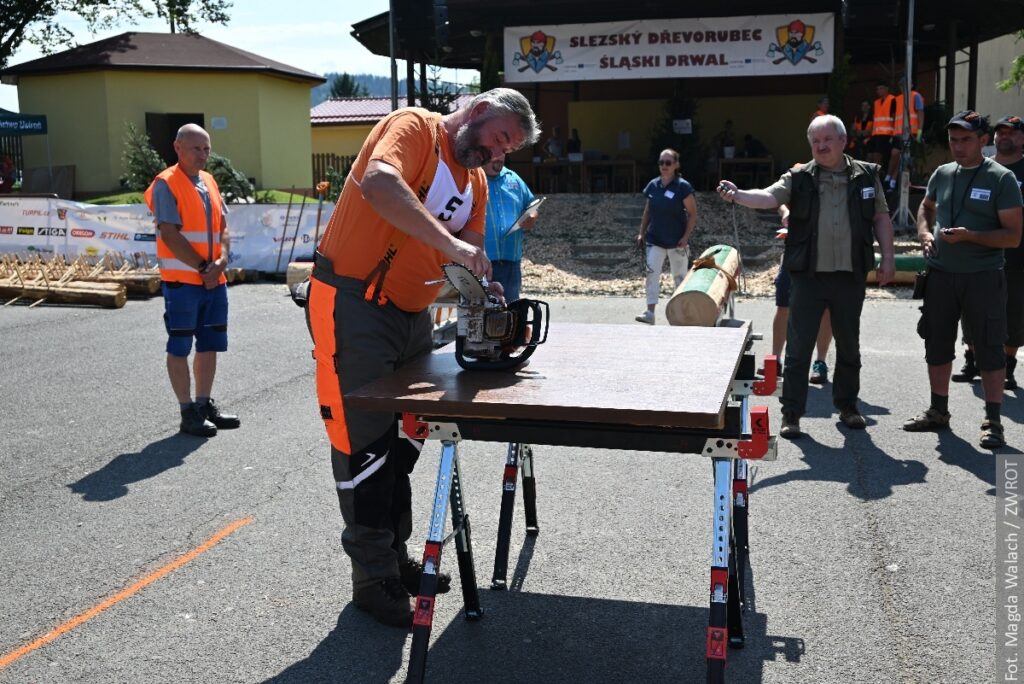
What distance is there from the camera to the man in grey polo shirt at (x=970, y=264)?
624 cm

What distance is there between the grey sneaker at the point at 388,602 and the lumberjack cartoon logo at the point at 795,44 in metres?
17.9

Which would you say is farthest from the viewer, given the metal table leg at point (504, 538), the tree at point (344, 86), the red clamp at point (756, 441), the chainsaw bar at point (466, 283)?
the tree at point (344, 86)

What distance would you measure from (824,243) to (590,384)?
383 cm

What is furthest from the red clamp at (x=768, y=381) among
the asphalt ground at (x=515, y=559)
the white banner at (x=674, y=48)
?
the white banner at (x=674, y=48)

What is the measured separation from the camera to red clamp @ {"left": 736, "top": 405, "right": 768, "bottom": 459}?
3020 millimetres

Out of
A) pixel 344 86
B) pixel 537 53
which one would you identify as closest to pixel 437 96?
pixel 537 53

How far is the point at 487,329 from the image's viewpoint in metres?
3.37

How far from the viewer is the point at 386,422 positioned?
371cm

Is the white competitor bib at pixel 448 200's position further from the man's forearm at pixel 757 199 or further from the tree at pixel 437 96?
the tree at pixel 437 96

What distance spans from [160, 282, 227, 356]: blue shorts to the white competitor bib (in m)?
3.47

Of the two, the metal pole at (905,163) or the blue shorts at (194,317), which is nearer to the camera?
the blue shorts at (194,317)

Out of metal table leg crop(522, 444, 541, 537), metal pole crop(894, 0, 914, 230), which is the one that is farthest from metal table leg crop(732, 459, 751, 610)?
metal pole crop(894, 0, 914, 230)

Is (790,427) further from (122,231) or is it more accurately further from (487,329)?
(122,231)

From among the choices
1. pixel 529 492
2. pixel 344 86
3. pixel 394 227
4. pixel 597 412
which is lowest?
pixel 529 492
